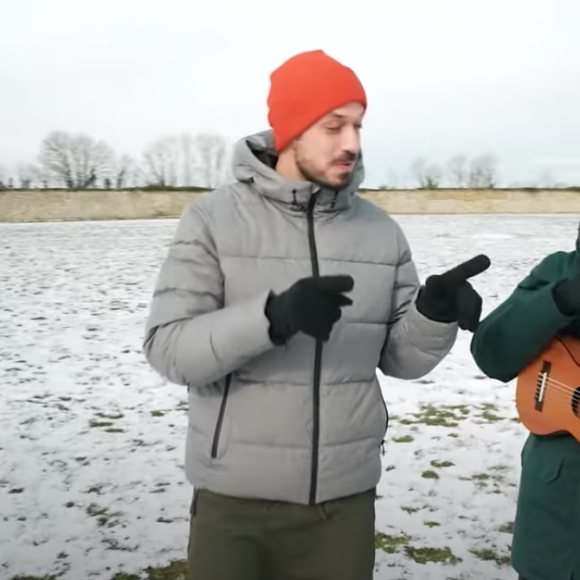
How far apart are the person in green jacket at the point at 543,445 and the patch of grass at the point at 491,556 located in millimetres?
1099

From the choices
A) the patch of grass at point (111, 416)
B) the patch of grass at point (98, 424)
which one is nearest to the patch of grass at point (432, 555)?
the patch of grass at point (98, 424)

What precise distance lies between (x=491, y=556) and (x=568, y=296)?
1.68 meters

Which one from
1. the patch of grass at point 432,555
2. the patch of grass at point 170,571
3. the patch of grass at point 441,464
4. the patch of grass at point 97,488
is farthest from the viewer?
the patch of grass at point 441,464

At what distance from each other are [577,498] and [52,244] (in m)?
16.7

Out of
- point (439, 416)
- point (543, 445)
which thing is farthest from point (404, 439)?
point (543, 445)

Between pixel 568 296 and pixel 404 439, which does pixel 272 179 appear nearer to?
pixel 568 296

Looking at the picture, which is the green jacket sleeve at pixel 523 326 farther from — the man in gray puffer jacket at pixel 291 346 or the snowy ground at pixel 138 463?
the snowy ground at pixel 138 463

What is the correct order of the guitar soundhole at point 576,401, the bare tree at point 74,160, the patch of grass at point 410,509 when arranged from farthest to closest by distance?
1. the bare tree at point 74,160
2. the patch of grass at point 410,509
3. the guitar soundhole at point 576,401

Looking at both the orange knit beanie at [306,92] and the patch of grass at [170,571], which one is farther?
the patch of grass at [170,571]

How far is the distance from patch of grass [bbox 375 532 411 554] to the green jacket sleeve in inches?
52.7

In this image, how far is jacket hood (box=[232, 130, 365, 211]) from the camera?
1742mm

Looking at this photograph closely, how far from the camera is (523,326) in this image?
1.97 metres

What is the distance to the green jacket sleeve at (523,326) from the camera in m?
1.93

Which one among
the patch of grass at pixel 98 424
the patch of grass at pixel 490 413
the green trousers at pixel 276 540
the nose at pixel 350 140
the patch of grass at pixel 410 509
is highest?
the nose at pixel 350 140
